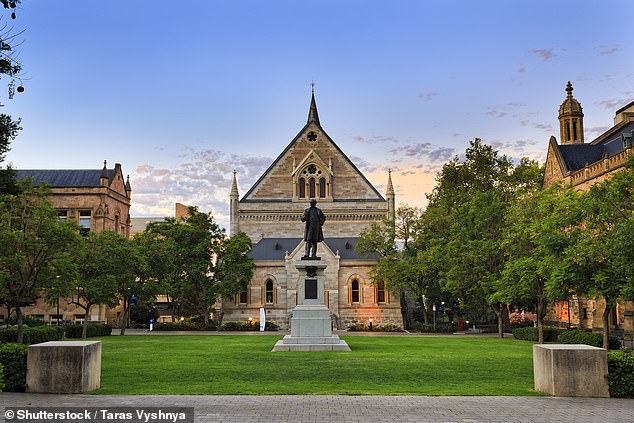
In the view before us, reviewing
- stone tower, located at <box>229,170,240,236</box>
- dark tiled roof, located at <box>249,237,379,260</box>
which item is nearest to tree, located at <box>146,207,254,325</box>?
dark tiled roof, located at <box>249,237,379,260</box>

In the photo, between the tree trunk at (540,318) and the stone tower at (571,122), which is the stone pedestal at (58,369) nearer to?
the tree trunk at (540,318)

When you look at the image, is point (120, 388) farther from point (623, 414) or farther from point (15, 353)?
point (623, 414)

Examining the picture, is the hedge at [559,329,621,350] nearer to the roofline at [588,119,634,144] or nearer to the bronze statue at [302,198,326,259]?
the bronze statue at [302,198,326,259]

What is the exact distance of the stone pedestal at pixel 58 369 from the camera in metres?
14.0

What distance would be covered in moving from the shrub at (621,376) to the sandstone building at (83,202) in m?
54.6

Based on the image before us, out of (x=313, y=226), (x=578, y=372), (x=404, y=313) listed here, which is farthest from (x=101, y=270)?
(x=578, y=372)

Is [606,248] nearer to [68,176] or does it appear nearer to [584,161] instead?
[584,161]

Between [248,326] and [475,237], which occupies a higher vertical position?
[475,237]

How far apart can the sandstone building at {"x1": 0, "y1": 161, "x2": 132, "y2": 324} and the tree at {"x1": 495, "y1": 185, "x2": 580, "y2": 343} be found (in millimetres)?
41158

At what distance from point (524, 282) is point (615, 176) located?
9274 mm

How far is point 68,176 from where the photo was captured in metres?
67.8

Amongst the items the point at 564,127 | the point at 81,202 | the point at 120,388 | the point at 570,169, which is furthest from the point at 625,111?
the point at 120,388

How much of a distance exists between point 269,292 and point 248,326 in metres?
6.85
